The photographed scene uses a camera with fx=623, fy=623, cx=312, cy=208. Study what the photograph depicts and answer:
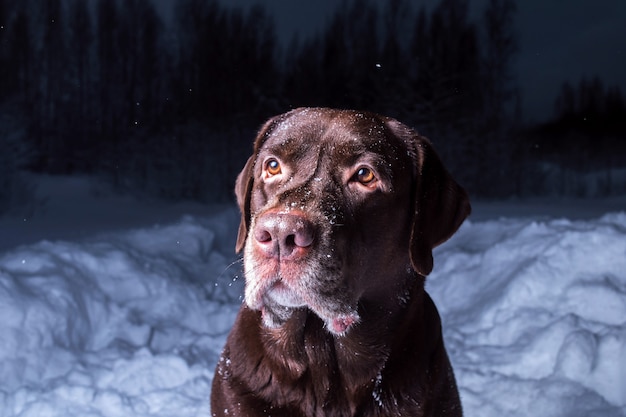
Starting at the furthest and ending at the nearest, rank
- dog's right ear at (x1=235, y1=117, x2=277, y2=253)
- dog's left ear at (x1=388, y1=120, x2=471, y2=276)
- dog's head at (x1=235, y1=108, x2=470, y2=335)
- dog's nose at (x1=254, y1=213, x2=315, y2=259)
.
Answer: dog's right ear at (x1=235, y1=117, x2=277, y2=253)
dog's left ear at (x1=388, y1=120, x2=471, y2=276)
dog's head at (x1=235, y1=108, x2=470, y2=335)
dog's nose at (x1=254, y1=213, x2=315, y2=259)

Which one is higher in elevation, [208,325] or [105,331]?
[105,331]

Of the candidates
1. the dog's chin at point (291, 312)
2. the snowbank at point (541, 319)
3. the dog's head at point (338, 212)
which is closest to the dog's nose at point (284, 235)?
the dog's head at point (338, 212)

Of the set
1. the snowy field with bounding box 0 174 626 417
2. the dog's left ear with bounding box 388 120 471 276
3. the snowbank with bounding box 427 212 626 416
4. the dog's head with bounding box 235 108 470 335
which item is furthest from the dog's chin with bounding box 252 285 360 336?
the snowbank with bounding box 427 212 626 416

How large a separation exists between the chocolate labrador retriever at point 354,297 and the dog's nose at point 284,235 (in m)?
0.20

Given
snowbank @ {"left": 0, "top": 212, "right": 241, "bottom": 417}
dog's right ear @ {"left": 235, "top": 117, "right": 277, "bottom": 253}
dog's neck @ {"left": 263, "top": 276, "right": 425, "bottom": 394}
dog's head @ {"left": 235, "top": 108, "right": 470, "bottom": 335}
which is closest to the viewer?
dog's head @ {"left": 235, "top": 108, "right": 470, "bottom": 335}

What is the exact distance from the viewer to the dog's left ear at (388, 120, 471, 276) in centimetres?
275

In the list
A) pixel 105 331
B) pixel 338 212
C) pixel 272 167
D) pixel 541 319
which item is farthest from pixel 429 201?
pixel 105 331

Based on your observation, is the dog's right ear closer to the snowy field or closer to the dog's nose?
the snowy field

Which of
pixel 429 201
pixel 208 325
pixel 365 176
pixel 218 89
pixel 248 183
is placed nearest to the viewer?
pixel 365 176

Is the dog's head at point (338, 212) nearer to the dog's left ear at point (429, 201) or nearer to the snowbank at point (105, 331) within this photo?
the dog's left ear at point (429, 201)

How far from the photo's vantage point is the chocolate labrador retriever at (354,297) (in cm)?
254

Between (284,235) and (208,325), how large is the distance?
158 inches

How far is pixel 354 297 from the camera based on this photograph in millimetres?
2521

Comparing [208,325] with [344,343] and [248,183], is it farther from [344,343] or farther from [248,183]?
[344,343]
